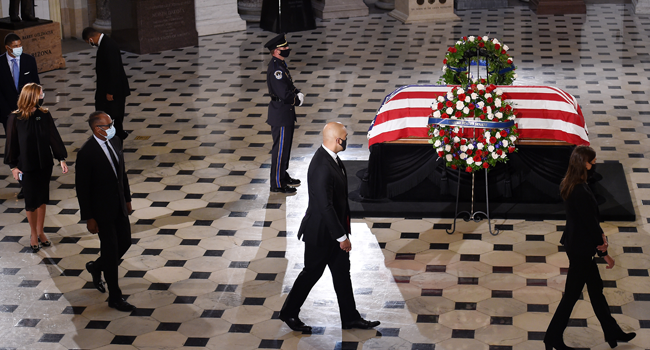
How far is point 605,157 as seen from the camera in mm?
9305

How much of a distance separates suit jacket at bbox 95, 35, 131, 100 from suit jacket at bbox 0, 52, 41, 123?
0.75 meters

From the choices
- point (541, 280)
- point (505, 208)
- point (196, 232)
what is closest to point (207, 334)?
point (196, 232)

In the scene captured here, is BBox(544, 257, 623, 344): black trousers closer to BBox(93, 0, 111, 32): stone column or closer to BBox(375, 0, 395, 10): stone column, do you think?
BBox(93, 0, 111, 32): stone column

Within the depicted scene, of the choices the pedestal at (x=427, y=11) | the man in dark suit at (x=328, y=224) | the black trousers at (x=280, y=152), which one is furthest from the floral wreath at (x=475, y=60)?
the pedestal at (x=427, y=11)

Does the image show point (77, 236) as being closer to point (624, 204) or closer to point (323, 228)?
point (323, 228)

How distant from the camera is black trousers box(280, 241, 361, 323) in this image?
5.65m

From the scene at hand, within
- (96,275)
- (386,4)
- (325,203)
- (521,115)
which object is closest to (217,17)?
(386,4)

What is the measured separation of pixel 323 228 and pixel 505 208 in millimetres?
2967

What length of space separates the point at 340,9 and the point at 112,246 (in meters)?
12.7

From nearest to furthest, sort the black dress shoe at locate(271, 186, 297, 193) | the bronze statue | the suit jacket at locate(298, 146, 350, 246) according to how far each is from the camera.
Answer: the suit jacket at locate(298, 146, 350, 246) < the black dress shoe at locate(271, 186, 297, 193) < the bronze statue

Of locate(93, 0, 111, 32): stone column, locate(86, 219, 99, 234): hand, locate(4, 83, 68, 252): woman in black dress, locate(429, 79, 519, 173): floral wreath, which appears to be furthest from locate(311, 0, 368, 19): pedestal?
locate(86, 219, 99, 234): hand

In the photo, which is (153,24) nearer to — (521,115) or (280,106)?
(280,106)

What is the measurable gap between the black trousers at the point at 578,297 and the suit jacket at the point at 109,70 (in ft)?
19.2

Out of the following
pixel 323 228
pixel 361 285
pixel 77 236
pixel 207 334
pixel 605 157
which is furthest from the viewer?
pixel 605 157
